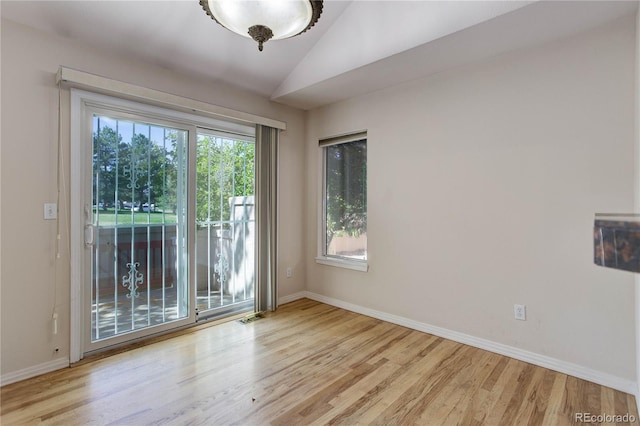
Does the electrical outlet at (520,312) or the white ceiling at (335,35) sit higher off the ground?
the white ceiling at (335,35)

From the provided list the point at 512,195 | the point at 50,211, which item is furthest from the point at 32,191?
the point at 512,195

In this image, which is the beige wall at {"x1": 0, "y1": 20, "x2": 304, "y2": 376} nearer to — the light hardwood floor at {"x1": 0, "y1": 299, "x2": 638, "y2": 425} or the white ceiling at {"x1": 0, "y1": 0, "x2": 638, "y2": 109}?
the white ceiling at {"x1": 0, "y1": 0, "x2": 638, "y2": 109}

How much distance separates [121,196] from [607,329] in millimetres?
3877

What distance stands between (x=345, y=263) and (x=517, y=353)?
185 cm

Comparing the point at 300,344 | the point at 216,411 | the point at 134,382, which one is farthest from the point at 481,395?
the point at 134,382

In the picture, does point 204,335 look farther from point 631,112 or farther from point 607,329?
point 631,112

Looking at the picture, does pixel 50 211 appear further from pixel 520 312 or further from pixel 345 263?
pixel 520 312

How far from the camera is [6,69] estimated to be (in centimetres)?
211

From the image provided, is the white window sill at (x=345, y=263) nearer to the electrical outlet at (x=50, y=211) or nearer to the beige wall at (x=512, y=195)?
the beige wall at (x=512, y=195)

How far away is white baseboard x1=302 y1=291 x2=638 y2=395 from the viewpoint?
208cm

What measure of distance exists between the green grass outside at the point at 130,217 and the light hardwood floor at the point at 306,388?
1.09 m

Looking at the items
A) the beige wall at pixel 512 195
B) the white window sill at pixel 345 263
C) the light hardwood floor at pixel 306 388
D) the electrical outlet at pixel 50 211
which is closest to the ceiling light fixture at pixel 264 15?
the beige wall at pixel 512 195

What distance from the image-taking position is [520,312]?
2.48m

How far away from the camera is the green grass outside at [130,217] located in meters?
2.59
